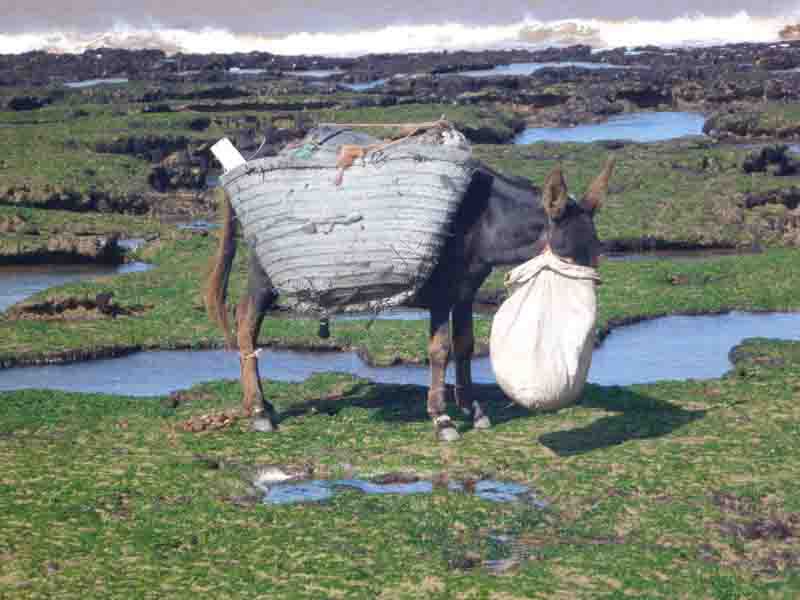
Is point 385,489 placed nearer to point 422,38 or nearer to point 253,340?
point 253,340

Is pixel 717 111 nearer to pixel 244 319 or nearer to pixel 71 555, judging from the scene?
pixel 244 319

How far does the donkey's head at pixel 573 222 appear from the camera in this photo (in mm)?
9641

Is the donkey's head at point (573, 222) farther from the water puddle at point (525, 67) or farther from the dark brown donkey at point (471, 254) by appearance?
the water puddle at point (525, 67)

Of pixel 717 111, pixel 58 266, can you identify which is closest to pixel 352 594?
pixel 58 266

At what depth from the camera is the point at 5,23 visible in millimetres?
87188

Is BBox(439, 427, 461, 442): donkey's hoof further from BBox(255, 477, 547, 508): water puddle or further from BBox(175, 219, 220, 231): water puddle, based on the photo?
BBox(175, 219, 220, 231): water puddle

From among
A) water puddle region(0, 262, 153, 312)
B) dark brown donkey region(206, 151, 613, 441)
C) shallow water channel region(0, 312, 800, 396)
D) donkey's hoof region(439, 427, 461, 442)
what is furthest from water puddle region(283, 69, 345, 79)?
donkey's hoof region(439, 427, 461, 442)

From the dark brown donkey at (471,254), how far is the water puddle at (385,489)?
1.01 m

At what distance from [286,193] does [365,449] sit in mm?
2005

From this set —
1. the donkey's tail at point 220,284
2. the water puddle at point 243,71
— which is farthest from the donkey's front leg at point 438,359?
the water puddle at point 243,71

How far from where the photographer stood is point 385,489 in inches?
367

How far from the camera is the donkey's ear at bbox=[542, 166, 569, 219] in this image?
9523mm

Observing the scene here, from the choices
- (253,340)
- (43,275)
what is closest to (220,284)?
(253,340)

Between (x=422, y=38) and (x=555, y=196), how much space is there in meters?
74.4
